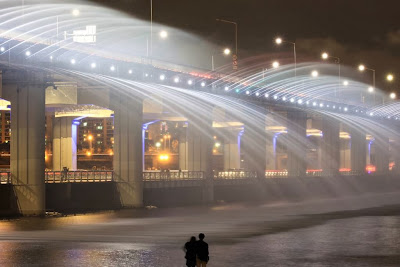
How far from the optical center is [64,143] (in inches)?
3548

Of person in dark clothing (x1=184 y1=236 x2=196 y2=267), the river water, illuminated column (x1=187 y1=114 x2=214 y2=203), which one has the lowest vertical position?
the river water

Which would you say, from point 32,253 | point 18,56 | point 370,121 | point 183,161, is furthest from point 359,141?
point 32,253

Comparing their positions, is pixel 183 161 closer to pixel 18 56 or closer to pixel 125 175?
pixel 125 175

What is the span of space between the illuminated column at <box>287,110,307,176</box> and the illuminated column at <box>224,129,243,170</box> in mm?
19767

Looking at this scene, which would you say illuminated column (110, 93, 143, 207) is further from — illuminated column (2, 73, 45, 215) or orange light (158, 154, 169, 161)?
orange light (158, 154, 169, 161)

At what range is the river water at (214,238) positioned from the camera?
1292 inches

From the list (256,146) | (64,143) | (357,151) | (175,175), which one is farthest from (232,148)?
(175,175)

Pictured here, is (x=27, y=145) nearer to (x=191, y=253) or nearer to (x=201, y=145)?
(x=201, y=145)

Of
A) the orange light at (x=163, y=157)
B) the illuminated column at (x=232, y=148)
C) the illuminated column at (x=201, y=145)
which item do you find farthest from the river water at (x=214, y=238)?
the orange light at (x=163, y=157)

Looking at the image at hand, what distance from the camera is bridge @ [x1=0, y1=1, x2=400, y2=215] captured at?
192ft

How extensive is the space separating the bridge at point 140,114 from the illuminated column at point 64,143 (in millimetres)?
104

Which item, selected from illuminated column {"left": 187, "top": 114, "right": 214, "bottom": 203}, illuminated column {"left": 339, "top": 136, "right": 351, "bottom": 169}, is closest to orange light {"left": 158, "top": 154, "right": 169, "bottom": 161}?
illuminated column {"left": 339, "top": 136, "right": 351, "bottom": 169}

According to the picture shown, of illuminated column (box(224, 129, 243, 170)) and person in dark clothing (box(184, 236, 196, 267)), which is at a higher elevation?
illuminated column (box(224, 129, 243, 170))

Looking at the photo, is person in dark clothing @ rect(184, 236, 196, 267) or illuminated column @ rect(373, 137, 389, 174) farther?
illuminated column @ rect(373, 137, 389, 174)
